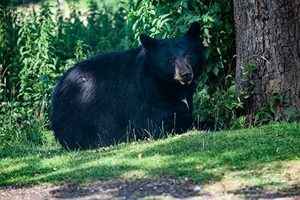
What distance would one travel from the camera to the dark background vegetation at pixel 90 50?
11133 millimetres

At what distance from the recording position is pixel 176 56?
34.3ft

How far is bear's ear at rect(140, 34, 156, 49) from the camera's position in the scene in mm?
10414

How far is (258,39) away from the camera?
998 cm

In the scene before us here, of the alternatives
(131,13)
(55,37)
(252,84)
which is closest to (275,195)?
(252,84)

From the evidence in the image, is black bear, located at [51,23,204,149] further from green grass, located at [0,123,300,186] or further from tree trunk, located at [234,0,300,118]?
green grass, located at [0,123,300,186]

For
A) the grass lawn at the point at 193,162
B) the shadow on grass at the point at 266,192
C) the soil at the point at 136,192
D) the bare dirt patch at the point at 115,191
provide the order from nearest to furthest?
the shadow on grass at the point at 266,192 → the soil at the point at 136,192 → the bare dirt patch at the point at 115,191 → the grass lawn at the point at 193,162

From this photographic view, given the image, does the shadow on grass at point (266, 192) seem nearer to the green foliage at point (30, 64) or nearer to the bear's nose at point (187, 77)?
the bear's nose at point (187, 77)

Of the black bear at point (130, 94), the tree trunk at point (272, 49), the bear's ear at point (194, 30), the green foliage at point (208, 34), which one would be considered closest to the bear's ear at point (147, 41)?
the black bear at point (130, 94)

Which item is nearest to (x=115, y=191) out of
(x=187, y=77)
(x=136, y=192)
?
(x=136, y=192)

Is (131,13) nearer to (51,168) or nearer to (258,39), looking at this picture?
(258,39)

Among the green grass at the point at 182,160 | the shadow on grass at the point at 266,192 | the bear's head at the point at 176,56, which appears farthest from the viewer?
the bear's head at the point at 176,56

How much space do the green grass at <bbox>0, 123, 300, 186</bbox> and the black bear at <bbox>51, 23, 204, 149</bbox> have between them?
981 millimetres

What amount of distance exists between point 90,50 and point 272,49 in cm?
598

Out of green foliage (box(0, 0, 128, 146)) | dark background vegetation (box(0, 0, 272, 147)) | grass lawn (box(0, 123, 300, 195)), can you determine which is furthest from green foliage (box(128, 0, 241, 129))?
green foliage (box(0, 0, 128, 146))
